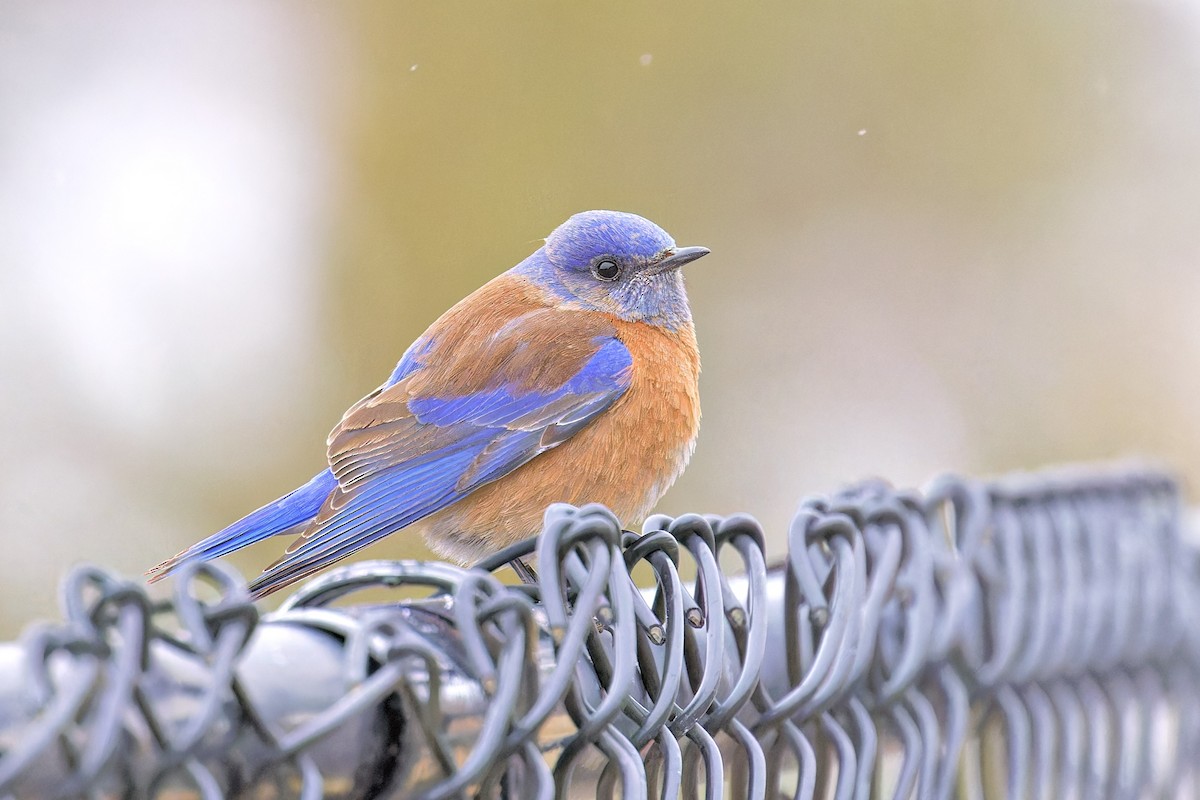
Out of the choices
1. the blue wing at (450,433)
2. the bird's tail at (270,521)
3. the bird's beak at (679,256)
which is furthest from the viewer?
the bird's beak at (679,256)

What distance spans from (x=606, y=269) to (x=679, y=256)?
143 mm

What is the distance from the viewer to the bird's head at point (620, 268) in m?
2.26

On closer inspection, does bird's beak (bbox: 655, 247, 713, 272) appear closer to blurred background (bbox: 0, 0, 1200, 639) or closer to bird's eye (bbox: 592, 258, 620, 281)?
bird's eye (bbox: 592, 258, 620, 281)

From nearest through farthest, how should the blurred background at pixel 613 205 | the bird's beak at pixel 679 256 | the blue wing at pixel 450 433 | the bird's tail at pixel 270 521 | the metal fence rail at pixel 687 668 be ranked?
1. the metal fence rail at pixel 687 668
2. the bird's tail at pixel 270 521
3. the blue wing at pixel 450 433
4. the bird's beak at pixel 679 256
5. the blurred background at pixel 613 205

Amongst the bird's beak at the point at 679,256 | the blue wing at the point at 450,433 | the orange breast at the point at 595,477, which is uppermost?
the bird's beak at the point at 679,256

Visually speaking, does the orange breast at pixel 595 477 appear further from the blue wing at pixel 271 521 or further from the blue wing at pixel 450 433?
the blue wing at pixel 271 521

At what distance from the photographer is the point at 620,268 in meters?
2.28

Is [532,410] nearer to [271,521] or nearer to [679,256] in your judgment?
[679,256]

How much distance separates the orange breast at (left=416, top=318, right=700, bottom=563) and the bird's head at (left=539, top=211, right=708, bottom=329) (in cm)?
19

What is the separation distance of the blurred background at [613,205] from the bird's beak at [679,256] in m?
0.91

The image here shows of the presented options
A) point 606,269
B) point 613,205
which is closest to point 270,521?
point 606,269

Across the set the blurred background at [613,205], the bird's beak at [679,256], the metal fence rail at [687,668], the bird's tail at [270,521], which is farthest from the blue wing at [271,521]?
the blurred background at [613,205]

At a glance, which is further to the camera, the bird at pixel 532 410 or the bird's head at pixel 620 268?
the bird's head at pixel 620 268

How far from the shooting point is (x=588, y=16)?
4676mm
